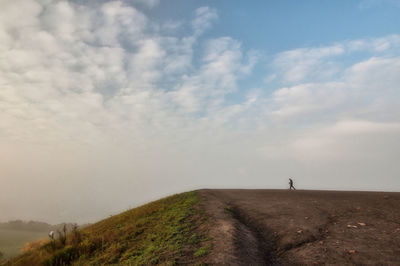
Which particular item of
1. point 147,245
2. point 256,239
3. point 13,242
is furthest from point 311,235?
point 13,242

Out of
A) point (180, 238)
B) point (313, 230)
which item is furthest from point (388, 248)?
point (180, 238)

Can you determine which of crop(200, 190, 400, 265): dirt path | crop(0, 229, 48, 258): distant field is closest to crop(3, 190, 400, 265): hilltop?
crop(200, 190, 400, 265): dirt path

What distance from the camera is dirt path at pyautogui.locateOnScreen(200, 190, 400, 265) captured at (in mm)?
7359

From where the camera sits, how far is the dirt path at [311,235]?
24.1 ft

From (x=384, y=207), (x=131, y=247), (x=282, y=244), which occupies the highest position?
(x=384, y=207)

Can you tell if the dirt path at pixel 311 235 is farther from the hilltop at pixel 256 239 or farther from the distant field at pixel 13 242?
the distant field at pixel 13 242

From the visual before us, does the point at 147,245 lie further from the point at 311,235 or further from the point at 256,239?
the point at 311,235

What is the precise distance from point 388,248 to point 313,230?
110 inches

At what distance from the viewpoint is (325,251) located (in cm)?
778

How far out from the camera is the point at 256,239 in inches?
395

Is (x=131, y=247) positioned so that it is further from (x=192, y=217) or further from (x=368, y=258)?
(x=368, y=258)

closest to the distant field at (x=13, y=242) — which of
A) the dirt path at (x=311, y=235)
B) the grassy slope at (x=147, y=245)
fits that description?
the grassy slope at (x=147, y=245)

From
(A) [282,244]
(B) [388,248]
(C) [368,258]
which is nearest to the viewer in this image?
(C) [368,258]

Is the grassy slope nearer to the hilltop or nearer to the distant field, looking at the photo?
the hilltop
